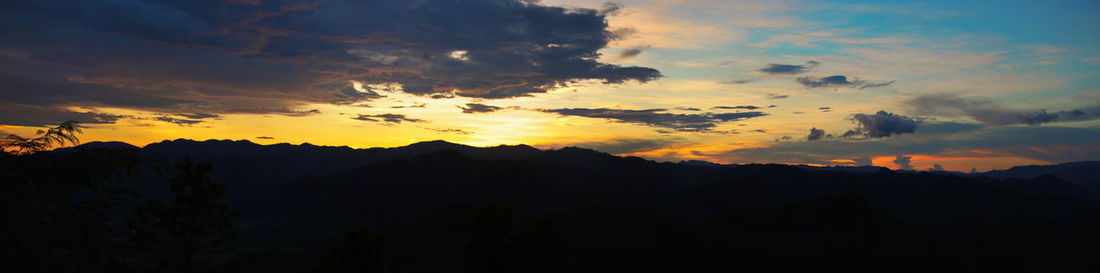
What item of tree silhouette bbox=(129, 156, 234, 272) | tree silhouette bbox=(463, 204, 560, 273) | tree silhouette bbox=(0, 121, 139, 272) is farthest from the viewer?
tree silhouette bbox=(463, 204, 560, 273)

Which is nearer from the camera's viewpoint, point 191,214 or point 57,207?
point 57,207

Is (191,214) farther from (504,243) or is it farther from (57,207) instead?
(504,243)

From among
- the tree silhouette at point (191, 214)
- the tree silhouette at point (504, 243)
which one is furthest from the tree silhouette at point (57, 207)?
the tree silhouette at point (504, 243)

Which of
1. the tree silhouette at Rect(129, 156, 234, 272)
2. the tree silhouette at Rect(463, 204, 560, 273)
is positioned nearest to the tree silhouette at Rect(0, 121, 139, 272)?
the tree silhouette at Rect(129, 156, 234, 272)

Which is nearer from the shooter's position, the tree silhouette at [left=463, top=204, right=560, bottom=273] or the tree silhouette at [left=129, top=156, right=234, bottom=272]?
the tree silhouette at [left=129, top=156, right=234, bottom=272]

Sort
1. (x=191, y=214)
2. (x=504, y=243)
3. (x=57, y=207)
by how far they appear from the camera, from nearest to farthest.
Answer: (x=57, y=207) → (x=191, y=214) → (x=504, y=243)

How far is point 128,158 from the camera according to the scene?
11.7 metres

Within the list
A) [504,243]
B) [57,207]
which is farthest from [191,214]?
[504,243]

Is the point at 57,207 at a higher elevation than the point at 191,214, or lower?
higher

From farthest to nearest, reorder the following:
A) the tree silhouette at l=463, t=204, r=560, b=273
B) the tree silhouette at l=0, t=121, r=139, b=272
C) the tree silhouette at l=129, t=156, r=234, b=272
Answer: the tree silhouette at l=463, t=204, r=560, b=273 → the tree silhouette at l=129, t=156, r=234, b=272 → the tree silhouette at l=0, t=121, r=139, b=272

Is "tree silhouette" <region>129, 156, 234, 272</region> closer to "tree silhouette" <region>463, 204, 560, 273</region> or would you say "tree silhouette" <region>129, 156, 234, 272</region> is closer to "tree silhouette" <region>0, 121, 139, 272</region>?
"tree silhouette" <region>0, 121, 139, 272</region>

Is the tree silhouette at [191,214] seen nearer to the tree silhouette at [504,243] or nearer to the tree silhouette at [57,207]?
the tree silhouette at [57,207]

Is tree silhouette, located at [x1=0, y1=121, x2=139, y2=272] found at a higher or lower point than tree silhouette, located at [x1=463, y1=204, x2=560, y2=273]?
higher

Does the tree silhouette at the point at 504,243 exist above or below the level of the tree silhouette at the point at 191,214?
below
